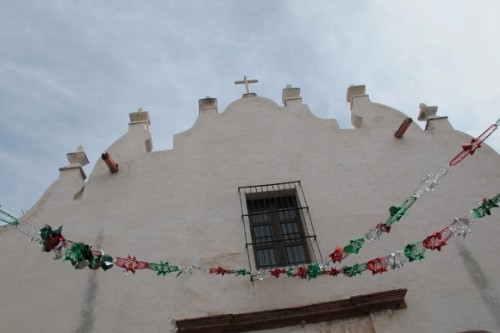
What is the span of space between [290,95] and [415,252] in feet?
16.9

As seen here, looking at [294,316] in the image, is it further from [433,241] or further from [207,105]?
[207,105]

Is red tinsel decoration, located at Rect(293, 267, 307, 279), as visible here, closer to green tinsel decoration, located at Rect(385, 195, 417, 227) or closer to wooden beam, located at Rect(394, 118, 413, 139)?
green tinsel decoration, located at Rect(385, 195, 417, 227)

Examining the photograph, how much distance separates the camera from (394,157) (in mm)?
8398

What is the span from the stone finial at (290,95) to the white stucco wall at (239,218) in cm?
14

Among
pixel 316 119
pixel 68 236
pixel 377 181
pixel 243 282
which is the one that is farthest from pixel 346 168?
pixel 68 236

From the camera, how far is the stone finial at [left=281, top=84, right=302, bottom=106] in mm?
9875

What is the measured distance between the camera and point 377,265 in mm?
5895

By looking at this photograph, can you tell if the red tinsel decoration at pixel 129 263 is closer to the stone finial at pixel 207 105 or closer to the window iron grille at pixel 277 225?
the window iron grille at pixel 277 225

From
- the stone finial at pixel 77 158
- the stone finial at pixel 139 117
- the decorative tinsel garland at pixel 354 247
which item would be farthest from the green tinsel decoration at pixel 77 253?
the stone finial at pixel 139 117

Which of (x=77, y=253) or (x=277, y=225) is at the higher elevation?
(x=277, y=225)

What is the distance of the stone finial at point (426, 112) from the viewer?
365 inches

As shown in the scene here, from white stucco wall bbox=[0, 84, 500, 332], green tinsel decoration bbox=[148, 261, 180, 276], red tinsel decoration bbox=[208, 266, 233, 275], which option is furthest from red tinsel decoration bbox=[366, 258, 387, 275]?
green tinsel decoration bbox=[148, 261, 180, 276]

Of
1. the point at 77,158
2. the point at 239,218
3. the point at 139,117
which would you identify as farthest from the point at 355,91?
the point at 77,158

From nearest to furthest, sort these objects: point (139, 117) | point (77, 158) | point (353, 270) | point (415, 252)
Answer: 1. point (415, 252)
2. point (353, 270)
3. point (77, 158)
4. point (139, 117)
